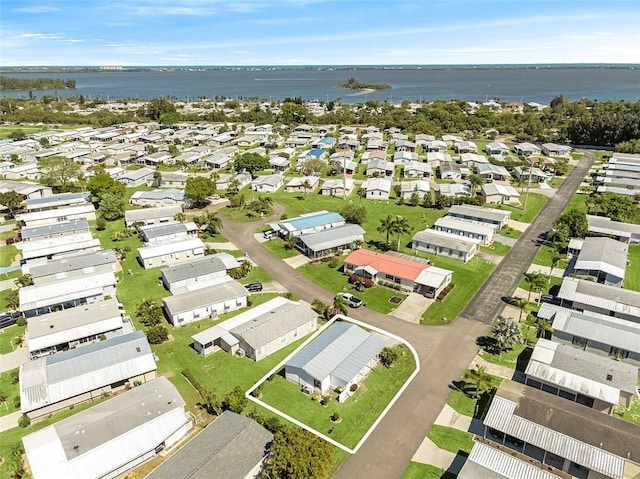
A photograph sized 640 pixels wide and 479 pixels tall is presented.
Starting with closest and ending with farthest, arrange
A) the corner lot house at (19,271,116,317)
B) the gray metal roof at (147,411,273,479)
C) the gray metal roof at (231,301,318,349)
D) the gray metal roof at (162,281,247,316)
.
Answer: the gray metal roof at (147,411,273,479) < the gray metal roof at (231,301,318,349) < the gray metal roof at (162,281,247,316) < the corner lot house at (19,271,116,317)

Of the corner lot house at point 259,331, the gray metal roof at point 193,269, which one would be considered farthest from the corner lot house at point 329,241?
the corner lot house at point 259,331

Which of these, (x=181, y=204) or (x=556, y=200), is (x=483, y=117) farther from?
(x=181, y=204)

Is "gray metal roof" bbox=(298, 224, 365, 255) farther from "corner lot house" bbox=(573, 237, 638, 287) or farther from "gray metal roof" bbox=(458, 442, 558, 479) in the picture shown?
"gray metal roof" bbox=(458, 442, 558, 479)

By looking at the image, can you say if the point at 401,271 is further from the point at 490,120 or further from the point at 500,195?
the point at 490,120

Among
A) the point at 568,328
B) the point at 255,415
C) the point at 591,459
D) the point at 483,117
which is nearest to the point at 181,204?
the point at 255,415

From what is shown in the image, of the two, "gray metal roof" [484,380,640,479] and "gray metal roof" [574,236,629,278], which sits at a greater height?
"gray metal roof" [574,236,629,278]

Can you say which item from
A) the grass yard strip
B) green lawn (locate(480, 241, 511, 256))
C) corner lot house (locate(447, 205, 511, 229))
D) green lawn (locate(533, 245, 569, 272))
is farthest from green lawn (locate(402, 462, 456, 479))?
corner lot house (locate(447, 205, 511, 229))

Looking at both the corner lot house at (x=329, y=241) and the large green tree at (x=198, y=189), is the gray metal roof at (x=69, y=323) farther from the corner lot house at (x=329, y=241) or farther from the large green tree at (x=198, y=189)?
the large green tree at (x=198, y=189)
